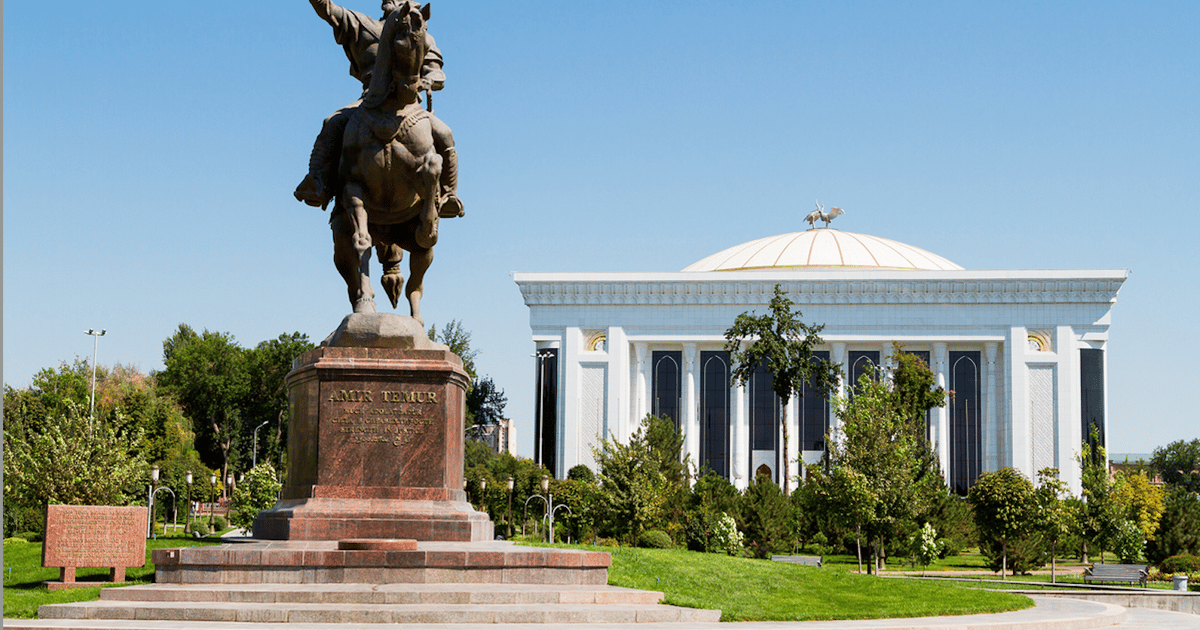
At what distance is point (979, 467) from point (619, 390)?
22750 mm

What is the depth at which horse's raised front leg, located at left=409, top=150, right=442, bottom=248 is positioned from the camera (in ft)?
41.7

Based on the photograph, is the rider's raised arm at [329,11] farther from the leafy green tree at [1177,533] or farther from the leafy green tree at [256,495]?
the leafy green tree at [1177,533]

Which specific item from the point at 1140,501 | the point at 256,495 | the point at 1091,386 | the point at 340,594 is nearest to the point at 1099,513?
the point at 1140,501

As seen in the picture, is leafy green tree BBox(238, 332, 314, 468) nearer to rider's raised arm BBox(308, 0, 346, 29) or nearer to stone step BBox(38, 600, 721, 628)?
rider's raised arm BBox(308, 0, 346, 29)

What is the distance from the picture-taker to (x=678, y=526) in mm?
37438

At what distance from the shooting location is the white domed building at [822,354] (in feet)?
245

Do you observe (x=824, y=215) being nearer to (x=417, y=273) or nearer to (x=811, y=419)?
(x=811, y=419)

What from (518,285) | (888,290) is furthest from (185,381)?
(888,290)

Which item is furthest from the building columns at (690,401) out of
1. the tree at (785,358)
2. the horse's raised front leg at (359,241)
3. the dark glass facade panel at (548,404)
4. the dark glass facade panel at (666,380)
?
the horse's raised front leg at (359,241)

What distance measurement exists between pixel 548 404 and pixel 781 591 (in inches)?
2519

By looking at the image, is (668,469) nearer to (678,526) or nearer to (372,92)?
(678,526)

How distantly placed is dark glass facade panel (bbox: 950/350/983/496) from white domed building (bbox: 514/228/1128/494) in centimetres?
8

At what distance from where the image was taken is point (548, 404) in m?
77.6

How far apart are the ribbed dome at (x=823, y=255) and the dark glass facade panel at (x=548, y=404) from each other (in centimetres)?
1290
